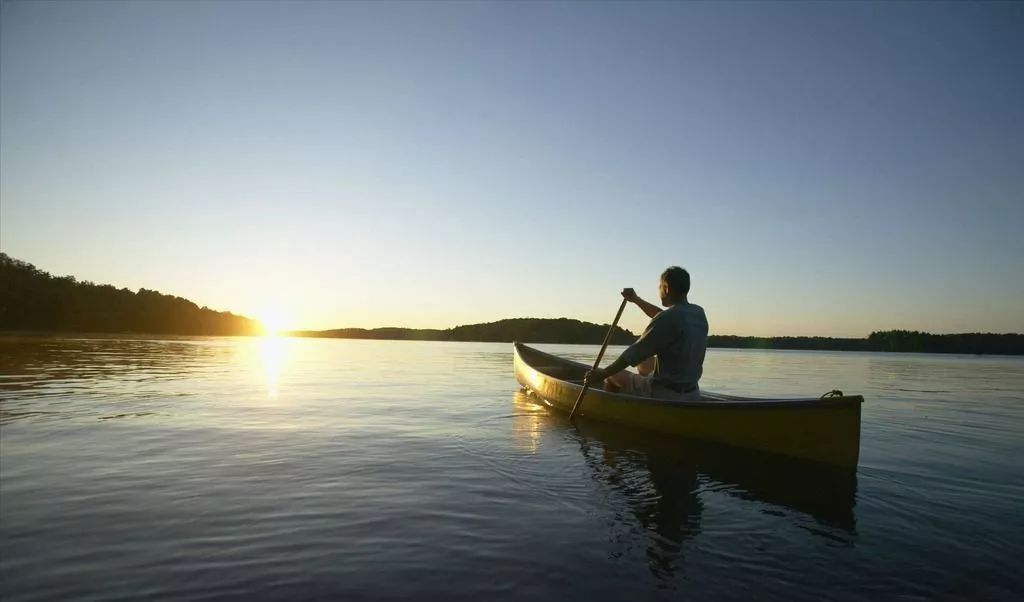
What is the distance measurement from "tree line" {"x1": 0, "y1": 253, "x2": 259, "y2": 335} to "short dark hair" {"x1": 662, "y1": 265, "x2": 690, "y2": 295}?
304ft

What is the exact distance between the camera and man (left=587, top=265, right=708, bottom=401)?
8508 millimetres

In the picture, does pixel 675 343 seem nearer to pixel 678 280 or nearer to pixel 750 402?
pixel 678 280

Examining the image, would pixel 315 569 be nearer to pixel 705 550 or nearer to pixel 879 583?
pixel 705 550

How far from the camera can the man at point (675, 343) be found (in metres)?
8.51

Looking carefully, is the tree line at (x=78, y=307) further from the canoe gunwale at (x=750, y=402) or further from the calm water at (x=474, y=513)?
the canoe gunwale at (x=750, y=402)

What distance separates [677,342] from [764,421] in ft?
5.79

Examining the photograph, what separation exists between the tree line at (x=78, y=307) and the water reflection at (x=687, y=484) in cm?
9232

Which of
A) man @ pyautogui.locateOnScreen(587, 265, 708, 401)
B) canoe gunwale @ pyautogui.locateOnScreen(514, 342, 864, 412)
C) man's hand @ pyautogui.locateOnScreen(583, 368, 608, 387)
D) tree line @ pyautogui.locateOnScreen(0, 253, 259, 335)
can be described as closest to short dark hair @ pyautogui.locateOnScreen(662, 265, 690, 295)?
man @ pyautogui.locateOnScreen(587, 265, 708, 401)

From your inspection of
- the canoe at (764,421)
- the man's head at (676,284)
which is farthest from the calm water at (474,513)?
the man's head at (676,284)

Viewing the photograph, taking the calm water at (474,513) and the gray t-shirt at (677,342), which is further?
the gray t-shirt at (677,342)

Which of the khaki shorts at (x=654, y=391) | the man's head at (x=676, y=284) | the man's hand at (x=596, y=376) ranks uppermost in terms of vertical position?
the man's head at (x=676, y=284)

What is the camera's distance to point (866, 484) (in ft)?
22.3

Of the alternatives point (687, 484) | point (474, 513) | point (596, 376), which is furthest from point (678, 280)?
point (474, 513)

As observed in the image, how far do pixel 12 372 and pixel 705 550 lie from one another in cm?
2306
